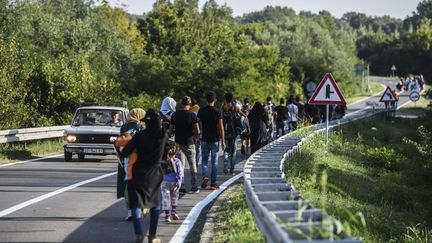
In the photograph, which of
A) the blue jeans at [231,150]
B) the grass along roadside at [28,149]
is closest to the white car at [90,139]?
the grass along roadside at [28,149]

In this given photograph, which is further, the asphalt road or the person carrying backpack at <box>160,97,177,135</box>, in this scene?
the person carrying backpack at <box>160,97,177,135</box>

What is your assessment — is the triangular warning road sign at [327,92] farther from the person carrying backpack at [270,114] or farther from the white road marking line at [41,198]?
the white road marking line at [41,198]

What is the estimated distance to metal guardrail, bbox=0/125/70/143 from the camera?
2056 cm

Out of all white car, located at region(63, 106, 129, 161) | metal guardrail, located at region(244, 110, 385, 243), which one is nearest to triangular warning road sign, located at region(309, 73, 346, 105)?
metal guardrail, located at region(244, 110, 385, 243)

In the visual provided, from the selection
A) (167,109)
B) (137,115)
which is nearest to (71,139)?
(167,109)

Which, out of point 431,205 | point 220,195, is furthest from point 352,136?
point 220,195

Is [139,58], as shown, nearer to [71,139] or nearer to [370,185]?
[71,139]

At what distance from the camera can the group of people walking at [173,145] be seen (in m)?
8.34

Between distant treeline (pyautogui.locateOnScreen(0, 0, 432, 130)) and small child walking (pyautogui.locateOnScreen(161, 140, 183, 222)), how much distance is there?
15.4 meters

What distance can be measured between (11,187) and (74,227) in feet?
15.2

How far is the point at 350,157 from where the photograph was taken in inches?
925

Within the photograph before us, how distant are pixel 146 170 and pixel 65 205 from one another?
3.77 metres

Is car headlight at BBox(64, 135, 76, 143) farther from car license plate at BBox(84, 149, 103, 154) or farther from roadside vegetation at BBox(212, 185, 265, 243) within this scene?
roadside vegetation at BBox(212, 185, 265, 243)

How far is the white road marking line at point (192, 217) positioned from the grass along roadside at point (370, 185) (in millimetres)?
1496
